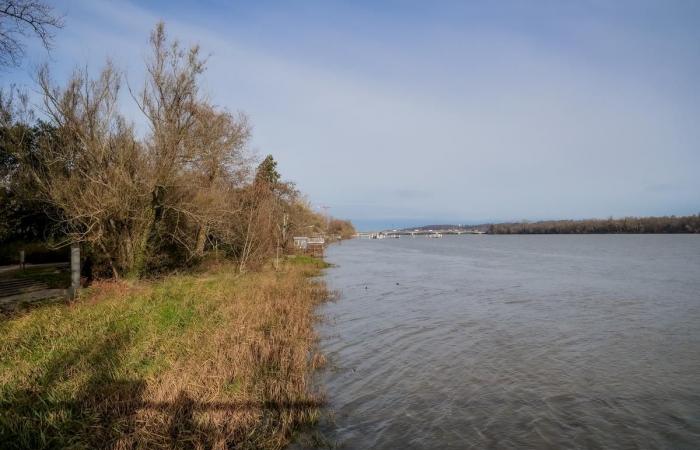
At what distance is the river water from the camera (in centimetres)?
795

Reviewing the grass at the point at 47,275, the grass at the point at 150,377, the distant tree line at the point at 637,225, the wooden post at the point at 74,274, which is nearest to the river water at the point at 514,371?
the grass at the point at 150,377

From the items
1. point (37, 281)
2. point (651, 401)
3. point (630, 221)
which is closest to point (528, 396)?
point (651, 401)

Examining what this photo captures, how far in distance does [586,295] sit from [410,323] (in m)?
12.6

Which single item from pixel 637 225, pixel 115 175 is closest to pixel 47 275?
pixel 115 175

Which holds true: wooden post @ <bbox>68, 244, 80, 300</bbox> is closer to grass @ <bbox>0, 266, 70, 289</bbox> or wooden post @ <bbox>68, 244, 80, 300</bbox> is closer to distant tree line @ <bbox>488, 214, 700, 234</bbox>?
grass @ <bbox>0, 266, 70, 289</bbox>

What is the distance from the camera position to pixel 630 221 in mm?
154875

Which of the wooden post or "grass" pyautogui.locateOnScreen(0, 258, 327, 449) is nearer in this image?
"grass" pyautogui.locateOnScreen(0, 258, 327, 449)

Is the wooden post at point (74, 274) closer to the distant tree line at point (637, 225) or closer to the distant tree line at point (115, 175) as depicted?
the distant tree line at point (115, 175)

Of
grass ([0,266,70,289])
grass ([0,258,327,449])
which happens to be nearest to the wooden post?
grass ([0,258,327,449])

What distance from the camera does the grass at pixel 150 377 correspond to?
6664 mm

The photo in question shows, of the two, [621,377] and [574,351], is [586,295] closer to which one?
[574,351]

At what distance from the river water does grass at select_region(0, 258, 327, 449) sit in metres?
1.18

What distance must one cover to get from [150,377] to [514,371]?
851 cm

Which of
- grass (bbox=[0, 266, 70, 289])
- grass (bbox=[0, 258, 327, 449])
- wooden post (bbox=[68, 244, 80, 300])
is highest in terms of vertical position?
wooden post (bbox=[68, 244, 80, 300])
